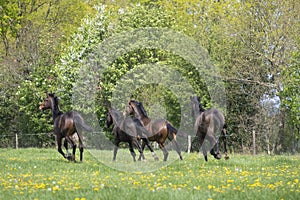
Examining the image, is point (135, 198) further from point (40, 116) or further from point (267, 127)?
point (40, 116)

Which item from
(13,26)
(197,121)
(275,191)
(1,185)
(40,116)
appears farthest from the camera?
(13,26)

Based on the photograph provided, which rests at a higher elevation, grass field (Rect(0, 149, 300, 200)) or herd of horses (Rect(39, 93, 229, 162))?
herd of horses (Rect(39, 93, 229, 162))

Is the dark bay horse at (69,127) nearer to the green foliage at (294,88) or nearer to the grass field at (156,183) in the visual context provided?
the grass field at (156,183)

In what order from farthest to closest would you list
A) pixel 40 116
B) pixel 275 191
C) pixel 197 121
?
pixel 40 116 < pixel 197 121 < pixel 275 191

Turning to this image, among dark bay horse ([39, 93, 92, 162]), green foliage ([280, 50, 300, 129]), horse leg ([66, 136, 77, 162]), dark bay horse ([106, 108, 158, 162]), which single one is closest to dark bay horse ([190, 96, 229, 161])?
dark bay horse ([106, 108, 158, 162])

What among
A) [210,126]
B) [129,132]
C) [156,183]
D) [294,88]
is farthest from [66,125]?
[294,88]

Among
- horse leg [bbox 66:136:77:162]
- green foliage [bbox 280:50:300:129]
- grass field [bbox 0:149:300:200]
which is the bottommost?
grass field [bbox 0:149:300:200]

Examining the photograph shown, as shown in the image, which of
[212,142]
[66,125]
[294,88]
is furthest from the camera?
[294,88]

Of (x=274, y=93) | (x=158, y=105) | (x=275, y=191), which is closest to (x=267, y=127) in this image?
(x=274, y=93)

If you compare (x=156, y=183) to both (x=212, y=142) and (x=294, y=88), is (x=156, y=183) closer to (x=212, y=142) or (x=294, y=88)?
(x=212, y=142)

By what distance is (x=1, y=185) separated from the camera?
10836 mm

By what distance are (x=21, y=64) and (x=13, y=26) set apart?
3056 millimetres

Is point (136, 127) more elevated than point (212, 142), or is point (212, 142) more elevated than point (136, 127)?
point (136, 127)

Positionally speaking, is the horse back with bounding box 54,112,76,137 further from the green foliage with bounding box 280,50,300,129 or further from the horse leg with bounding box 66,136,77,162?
the green foliage with bounding box 280,50,300,129
